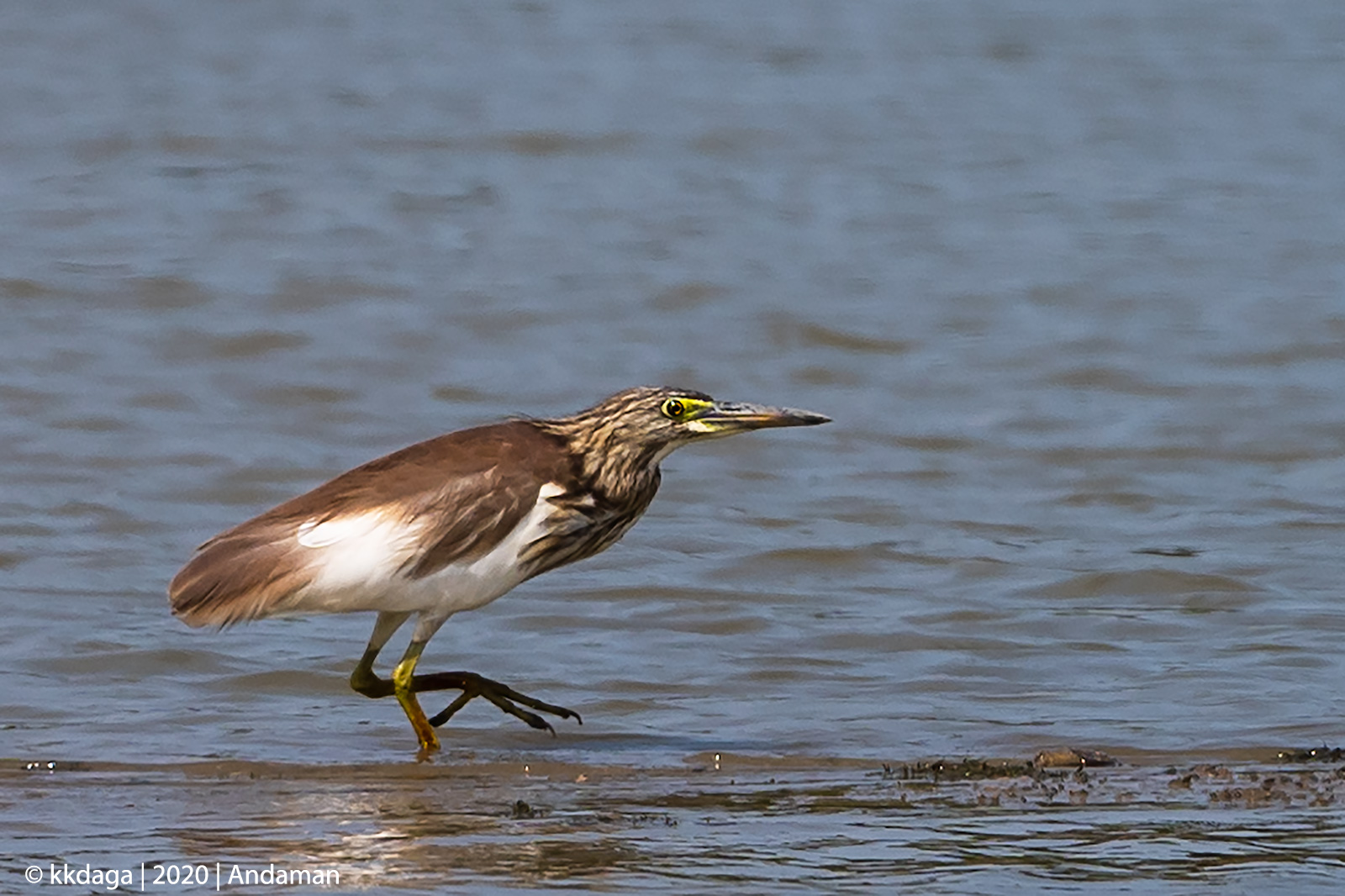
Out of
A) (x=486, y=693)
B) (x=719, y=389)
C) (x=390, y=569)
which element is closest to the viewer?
(x=390, y=569)

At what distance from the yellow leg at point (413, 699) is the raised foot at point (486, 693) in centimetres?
7

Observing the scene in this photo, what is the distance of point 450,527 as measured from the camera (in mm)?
7555

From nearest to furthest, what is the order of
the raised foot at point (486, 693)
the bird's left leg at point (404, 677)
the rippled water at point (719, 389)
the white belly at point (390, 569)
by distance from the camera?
the rippled water at point (719, 389), the white belly at point (390, 569), the bird's left leg at point (404, 677), the raised foot at point (486, 693)

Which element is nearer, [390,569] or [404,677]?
[390,569]

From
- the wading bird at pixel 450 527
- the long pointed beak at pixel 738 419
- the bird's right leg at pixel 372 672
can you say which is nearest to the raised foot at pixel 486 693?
the wading bird at pixel 450 527

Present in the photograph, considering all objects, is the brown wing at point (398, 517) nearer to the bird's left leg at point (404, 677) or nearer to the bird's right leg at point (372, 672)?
the bird's left leg at point (404, 677)

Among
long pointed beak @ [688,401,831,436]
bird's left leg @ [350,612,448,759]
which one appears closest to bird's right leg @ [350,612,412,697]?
bird's left leg @ [350,612,448,759]

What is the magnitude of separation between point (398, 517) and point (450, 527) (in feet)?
0.57

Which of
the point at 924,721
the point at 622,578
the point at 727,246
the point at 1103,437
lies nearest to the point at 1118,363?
the point at 1103,437

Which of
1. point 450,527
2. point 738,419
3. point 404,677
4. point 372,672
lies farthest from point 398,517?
point 738,419

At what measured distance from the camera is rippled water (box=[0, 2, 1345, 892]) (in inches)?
291

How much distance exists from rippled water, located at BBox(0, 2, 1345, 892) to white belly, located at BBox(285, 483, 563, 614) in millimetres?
534

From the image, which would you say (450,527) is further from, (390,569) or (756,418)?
(756,418)

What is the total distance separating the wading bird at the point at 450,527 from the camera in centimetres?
755
